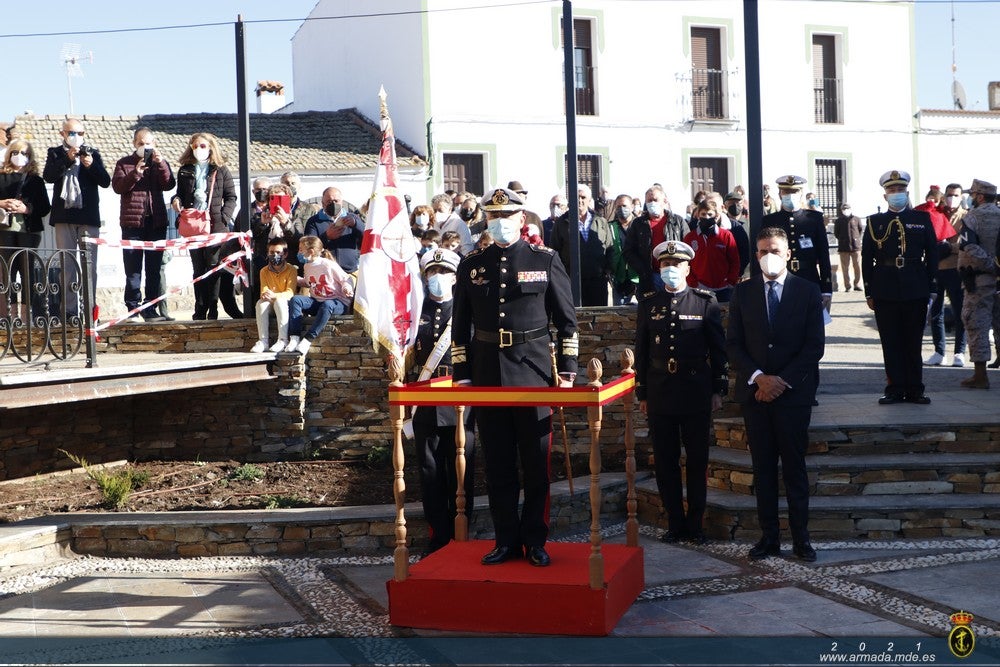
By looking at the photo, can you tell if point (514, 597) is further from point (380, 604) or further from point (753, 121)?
point (753, 121)

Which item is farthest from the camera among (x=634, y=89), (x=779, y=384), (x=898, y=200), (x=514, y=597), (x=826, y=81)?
(x=826, y=81)

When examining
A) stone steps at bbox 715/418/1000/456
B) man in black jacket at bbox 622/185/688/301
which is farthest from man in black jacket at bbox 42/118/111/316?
stone steps at bbox 715/418/1000/456

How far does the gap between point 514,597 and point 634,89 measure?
68.4 ft

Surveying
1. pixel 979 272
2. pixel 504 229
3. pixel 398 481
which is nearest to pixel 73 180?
pixel 504 229

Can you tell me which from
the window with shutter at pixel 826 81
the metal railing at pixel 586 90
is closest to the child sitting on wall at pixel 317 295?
the metal railing at pixel 586 90

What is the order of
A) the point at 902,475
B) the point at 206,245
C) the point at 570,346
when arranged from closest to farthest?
the point at 570,346 < the point at 902,475 < the point at 206,245

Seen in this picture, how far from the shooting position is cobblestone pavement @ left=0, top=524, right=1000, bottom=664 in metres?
5.74

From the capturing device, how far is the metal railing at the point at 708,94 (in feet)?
85.7

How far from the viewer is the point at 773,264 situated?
723 centimetres

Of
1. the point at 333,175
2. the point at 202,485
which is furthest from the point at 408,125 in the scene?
the point at 202,485

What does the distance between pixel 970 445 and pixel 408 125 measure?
17655 mm

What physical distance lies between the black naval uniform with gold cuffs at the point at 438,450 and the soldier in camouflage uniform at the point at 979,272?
5.06m

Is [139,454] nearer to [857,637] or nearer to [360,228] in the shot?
[360,228]

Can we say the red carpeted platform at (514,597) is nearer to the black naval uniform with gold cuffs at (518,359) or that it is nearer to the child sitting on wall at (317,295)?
the black naval uniform with gold cuffs at (518,359)
